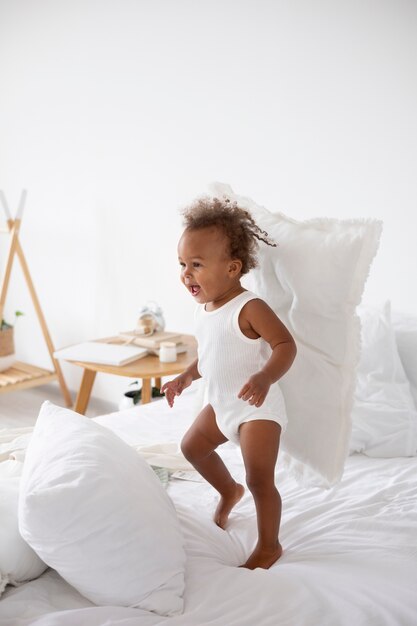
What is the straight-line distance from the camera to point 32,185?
11.8 ft

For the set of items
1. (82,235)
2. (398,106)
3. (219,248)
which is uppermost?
(398,106)

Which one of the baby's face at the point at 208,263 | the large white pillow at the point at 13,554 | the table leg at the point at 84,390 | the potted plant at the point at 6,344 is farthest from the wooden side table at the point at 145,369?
the large white pillow at the point at 13,554

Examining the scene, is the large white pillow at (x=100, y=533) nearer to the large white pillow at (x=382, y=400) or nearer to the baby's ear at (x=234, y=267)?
the baby's ear at (x=234, y=267)

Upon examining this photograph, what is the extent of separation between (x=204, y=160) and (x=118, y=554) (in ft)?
6.54

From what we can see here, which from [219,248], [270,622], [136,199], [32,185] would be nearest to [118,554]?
[270,622]

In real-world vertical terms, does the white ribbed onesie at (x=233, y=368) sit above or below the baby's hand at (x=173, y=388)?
above

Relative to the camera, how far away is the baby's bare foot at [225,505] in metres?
1.36

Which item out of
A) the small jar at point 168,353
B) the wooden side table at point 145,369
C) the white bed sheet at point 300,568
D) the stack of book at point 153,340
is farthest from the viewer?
the stack of book at point 153,340

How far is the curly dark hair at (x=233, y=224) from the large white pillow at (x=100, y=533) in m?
0.55

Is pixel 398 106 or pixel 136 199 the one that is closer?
pixel 398 106

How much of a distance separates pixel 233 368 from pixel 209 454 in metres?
0.23

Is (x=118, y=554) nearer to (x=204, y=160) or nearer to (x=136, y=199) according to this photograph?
(x=204, y=160)

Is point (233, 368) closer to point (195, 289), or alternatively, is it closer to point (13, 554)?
point (195, 289)

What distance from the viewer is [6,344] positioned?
3.46 metres
